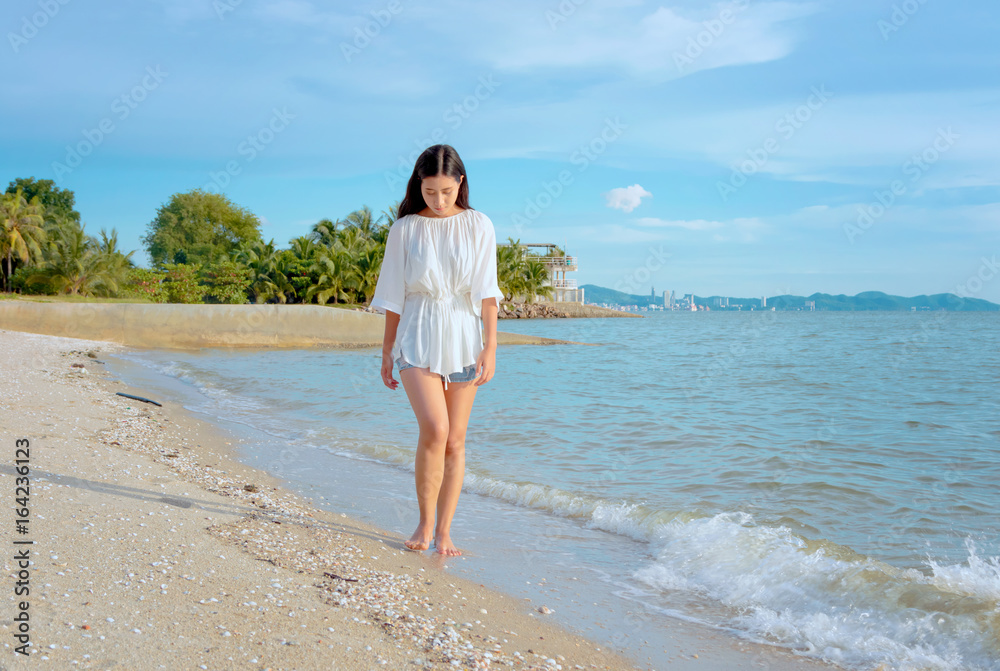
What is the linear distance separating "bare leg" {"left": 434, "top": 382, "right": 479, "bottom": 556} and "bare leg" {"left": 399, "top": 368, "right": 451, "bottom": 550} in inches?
1.6

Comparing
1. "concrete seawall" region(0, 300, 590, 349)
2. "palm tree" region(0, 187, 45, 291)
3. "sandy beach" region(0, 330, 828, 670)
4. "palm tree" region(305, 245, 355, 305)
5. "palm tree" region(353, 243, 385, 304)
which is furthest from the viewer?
"palm tree" region(353, 243, 385, 304)

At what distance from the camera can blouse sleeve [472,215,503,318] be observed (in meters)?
3.33

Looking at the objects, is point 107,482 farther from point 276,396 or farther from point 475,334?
point 276,396

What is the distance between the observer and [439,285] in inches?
131

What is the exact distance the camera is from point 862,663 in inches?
111

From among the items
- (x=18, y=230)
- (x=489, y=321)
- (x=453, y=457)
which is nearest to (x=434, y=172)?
(x=489, y=321)

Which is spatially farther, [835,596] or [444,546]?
[444,546]

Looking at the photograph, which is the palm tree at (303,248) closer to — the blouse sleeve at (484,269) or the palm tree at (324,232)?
the palm tree at (324,232)

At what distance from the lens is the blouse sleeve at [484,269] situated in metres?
3.33

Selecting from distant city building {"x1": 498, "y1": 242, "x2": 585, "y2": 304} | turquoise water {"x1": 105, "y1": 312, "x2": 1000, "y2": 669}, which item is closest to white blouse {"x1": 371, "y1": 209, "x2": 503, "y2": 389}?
turquoise water {"x1": 105, "y1": 312, "x2": 1000, "y2": 669}

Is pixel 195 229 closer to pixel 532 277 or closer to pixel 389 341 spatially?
pixel 532 277

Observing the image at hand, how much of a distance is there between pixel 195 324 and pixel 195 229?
35624 mm

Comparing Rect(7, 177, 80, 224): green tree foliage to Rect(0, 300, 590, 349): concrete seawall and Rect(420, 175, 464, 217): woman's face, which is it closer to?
Rect(0, 300, 590, 349): concrete seawall

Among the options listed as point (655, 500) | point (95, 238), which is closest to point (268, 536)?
point (655, 500)
